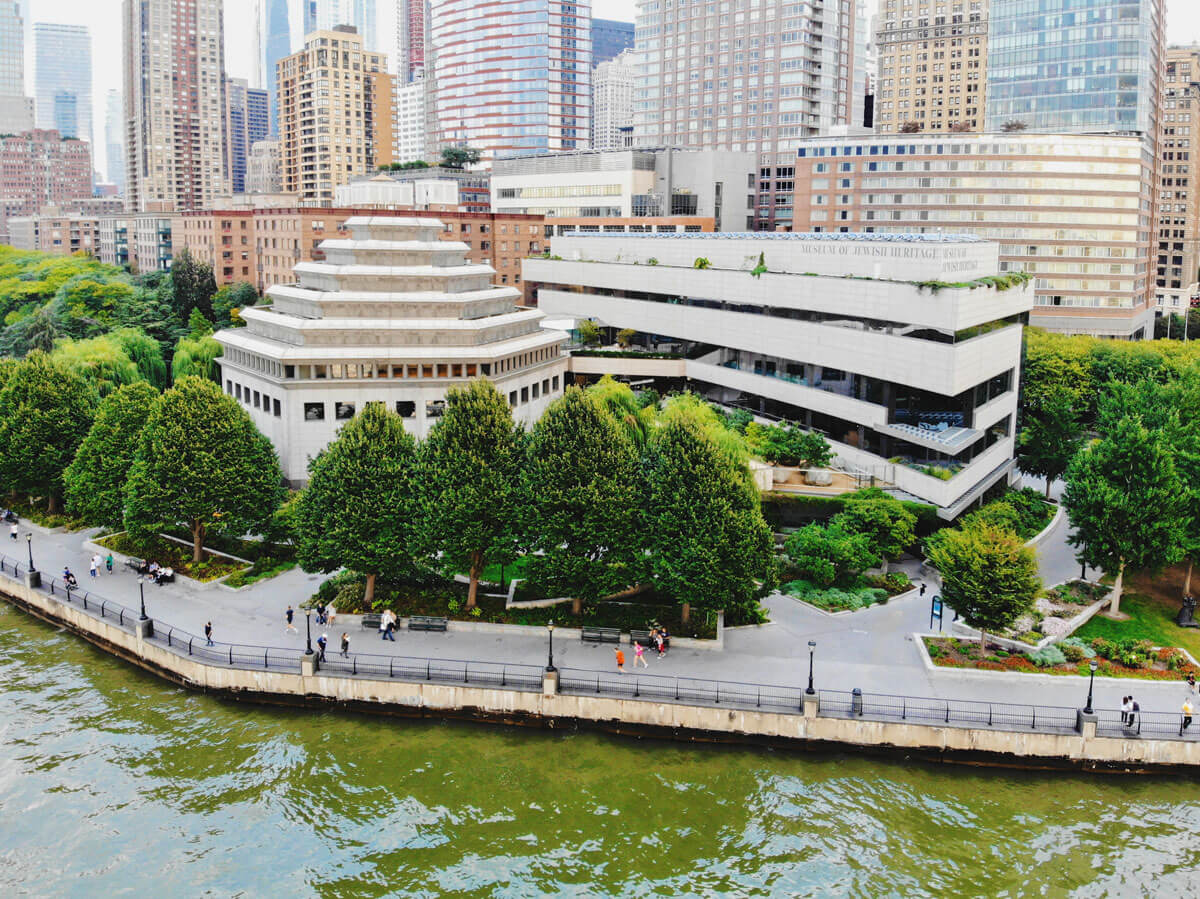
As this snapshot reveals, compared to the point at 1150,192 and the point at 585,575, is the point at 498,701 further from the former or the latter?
the point at 1150,192

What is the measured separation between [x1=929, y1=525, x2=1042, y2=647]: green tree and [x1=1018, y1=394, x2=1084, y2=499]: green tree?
2843 centimetres

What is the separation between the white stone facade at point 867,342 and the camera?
64375 mm

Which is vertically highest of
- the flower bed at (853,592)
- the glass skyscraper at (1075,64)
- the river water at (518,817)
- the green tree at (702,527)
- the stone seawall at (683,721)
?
the glass skyscraper at (1075,64)

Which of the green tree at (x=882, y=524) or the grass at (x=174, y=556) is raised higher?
the green tree at (x=882, y=524)

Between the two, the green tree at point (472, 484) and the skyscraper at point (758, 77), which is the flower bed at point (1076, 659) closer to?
the green tree at point (472, 484)

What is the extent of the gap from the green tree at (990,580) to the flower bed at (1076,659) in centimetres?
119

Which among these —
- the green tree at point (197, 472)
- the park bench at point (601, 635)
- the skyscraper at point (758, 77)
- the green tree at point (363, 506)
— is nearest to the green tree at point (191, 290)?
the green tree at point (197, 472)

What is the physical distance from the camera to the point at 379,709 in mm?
47562

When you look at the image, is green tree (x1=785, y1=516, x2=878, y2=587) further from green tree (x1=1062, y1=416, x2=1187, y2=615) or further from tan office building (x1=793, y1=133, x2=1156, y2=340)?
tan office building (x1=793, y1=133, x2=1156, y2=340)

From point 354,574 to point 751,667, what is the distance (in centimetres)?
2201

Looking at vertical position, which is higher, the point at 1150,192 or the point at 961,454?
the point at 1150,192

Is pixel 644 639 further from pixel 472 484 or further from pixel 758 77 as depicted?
pixel 758 77

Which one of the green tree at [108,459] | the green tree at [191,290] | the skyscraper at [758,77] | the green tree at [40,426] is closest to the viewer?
the green tree at [108,459]

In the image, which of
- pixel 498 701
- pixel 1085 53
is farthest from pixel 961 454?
pixel 1085 53
